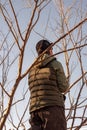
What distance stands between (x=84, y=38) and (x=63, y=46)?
61cm

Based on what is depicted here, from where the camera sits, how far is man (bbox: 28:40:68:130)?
249cm

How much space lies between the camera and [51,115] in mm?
2486

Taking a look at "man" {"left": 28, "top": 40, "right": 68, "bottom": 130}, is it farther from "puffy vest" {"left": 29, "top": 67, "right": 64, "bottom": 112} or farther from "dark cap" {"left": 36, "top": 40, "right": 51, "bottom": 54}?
"dark cap" {"left": 36, "top": 40, "right": 51, "bottom": 54}

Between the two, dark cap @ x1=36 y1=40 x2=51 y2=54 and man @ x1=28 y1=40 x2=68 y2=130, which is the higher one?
dark cap @ x1=36 y1=40 x2=51 y2=54

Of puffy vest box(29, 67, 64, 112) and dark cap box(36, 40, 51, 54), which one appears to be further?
dark cap box(36, 40, 51, 54)

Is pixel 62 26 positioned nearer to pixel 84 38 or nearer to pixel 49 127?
pixel 84 38

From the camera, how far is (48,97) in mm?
2504

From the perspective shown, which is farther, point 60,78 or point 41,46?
point 41,46

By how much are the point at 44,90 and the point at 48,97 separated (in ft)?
0.27

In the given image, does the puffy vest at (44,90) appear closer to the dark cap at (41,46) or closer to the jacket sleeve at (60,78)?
the jacket sleeve at (60,78)

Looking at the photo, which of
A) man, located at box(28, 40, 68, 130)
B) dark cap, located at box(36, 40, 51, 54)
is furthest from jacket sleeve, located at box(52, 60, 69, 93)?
dark cap, located at box(36, 40, 51, 54)

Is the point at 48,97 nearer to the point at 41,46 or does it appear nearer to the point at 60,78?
the point at 60,78

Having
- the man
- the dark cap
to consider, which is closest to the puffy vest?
the man

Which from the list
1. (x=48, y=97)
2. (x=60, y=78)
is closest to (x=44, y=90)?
(x=48, y=97)
